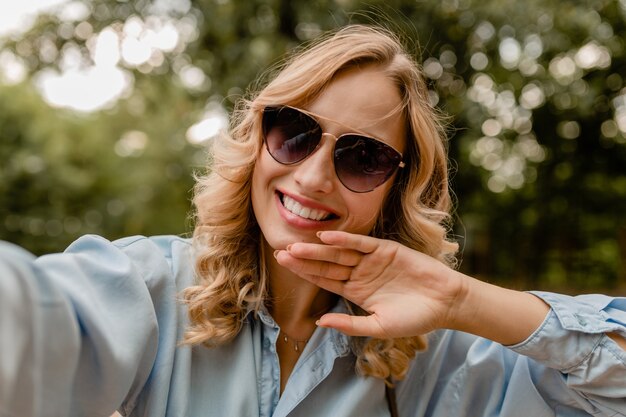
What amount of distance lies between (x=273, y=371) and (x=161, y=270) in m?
0.46

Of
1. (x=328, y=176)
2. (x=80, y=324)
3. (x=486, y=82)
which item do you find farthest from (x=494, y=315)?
(x=486, y=82)

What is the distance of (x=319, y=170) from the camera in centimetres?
164

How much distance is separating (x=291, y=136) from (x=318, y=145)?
86 mm

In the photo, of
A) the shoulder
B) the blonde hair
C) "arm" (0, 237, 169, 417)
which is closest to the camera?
"arm" (0, 237, 169, 417)

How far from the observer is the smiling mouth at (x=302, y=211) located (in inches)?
64.9

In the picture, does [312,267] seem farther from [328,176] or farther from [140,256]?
[140,256]

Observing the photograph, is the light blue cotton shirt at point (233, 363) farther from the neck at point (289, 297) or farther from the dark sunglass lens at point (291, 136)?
the dark sunglass lens at point (291, 136)

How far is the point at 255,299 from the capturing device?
5.75 ft

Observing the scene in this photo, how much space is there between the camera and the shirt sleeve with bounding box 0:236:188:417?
903 mm

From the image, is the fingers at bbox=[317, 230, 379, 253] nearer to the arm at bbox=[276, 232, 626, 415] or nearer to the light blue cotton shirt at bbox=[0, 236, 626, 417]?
the arm at bbox=[276, 232, 626, 415]

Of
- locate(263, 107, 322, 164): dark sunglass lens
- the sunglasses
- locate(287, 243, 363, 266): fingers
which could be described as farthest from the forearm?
locate(263, 107, 322, 164): dark sunglass lens

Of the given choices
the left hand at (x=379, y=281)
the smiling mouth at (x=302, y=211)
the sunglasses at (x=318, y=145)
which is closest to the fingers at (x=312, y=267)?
the left hand at (x=379, y=281)

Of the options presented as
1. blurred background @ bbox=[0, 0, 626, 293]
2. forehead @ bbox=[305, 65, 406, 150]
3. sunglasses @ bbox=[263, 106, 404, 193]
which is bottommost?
blurred background @ bbox=[0, 0, 626, 293]

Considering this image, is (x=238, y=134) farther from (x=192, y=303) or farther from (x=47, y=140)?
(x=47, y=140)
